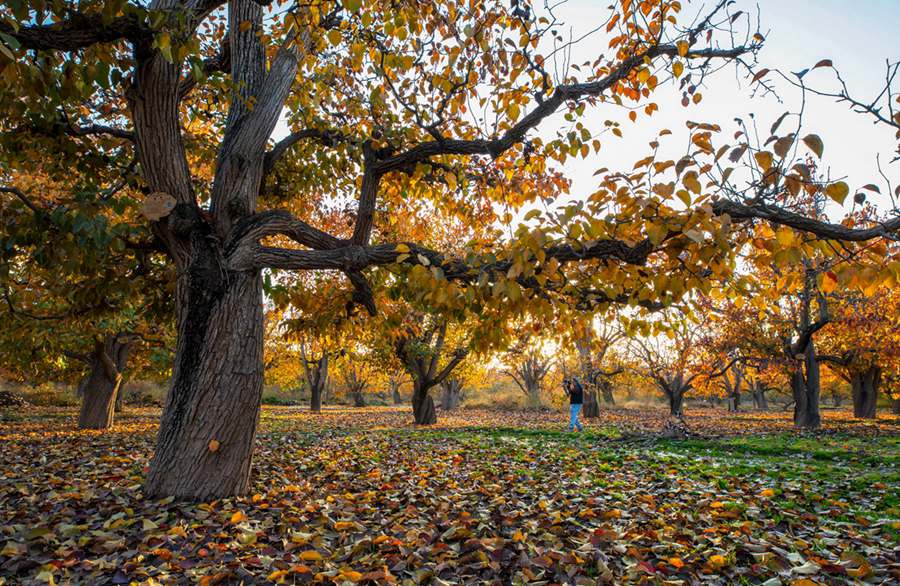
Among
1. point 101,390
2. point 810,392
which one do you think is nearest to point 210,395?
point 101,390

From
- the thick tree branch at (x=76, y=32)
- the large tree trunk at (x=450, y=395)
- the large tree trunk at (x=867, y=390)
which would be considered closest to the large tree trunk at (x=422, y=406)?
the thick tree branch at (x=76, y=32)

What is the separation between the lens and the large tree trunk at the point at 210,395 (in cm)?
475

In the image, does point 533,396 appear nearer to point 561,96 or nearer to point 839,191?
point 561,96

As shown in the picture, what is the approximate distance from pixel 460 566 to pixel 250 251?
3.75 meters

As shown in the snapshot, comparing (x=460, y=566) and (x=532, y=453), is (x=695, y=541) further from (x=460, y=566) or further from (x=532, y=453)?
(x=532, y=453)

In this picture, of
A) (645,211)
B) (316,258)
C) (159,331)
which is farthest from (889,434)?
(159,331)

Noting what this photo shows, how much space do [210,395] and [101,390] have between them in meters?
12.6

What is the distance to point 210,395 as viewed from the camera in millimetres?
4812

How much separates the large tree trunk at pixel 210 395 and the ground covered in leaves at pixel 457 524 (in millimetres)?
291

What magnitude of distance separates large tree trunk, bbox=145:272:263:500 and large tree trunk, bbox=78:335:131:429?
36.8 feet

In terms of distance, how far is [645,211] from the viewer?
3.23 metres

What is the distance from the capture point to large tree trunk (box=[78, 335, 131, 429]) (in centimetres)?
1375

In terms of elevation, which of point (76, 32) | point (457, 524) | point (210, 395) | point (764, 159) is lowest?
point (457, 524)

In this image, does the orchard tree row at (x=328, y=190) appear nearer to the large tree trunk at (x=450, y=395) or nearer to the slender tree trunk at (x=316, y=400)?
the slender tree trunk at (x=316, y=400)
